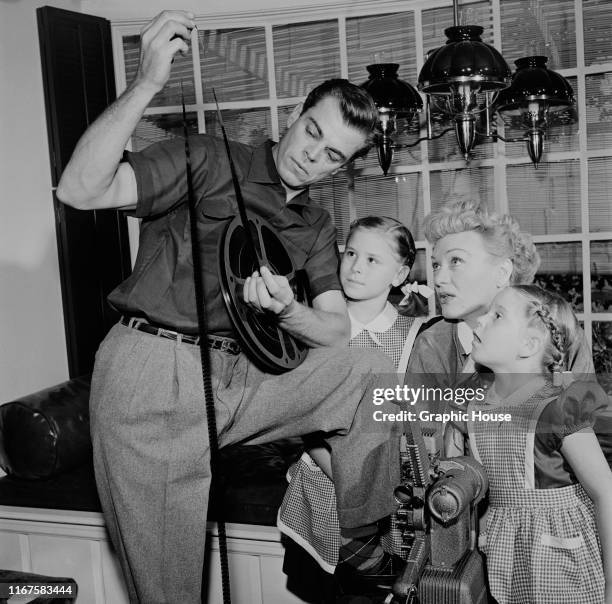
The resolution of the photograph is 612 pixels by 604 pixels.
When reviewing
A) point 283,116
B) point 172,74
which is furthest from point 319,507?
point 172,74

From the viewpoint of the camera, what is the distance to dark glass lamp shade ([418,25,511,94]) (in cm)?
225

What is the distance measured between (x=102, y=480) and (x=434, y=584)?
949mm

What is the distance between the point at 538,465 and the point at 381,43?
7.08 feet

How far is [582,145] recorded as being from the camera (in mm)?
3146


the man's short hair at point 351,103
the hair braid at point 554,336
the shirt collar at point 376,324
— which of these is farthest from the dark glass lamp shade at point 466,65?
the hair braid at point 554,336

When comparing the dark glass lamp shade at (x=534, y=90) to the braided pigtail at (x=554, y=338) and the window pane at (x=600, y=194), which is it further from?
the braided pigtail at (x=554, y=338)

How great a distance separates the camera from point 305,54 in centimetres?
343

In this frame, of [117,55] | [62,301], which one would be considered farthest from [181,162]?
[117,55]

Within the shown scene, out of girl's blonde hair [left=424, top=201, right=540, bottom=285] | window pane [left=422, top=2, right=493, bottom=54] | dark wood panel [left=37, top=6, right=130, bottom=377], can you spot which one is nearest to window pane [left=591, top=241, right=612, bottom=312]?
window pane [left=422, top=2, right=493, bottom=54]

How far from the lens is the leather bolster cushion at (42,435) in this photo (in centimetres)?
272

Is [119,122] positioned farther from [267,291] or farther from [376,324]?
[376,324]

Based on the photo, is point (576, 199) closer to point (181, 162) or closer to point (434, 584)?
point (181, 162)

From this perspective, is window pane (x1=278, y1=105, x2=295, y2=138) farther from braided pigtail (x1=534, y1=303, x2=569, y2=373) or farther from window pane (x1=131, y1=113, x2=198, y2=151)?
braided pigtail (x1=534, y1=303, x2=569, y2=373)

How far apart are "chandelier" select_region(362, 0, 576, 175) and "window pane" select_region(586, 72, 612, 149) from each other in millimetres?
76
